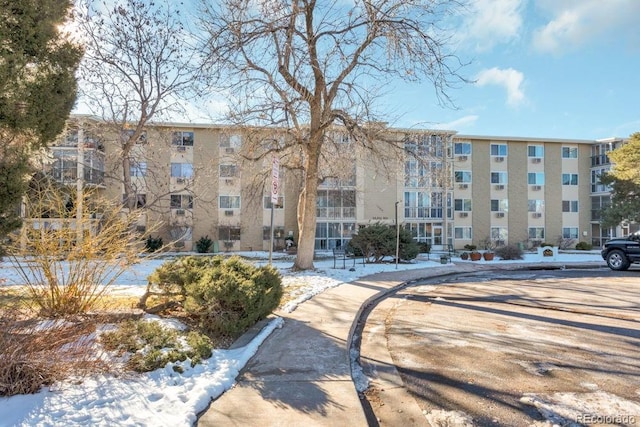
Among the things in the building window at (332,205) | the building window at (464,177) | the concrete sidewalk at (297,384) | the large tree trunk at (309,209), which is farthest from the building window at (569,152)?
the concrete sidewalk at (297,384)

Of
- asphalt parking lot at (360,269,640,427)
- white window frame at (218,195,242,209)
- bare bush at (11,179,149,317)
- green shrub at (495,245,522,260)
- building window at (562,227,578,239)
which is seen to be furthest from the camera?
building window at (562,227,578,239)

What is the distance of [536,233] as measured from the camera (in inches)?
1366

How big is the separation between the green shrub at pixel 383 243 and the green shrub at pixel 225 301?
41.6 ft

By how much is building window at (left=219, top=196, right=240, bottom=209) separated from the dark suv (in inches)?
954

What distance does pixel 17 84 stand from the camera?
4004 mm

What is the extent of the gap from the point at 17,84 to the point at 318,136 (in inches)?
393

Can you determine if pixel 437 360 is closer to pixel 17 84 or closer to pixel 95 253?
pixel 95 253

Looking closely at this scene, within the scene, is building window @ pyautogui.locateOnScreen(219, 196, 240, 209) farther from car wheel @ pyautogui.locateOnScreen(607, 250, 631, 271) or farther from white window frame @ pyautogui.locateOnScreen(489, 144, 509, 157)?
car wheel @ pyautogui.locateOnScreen(607, 250, 631, 271)

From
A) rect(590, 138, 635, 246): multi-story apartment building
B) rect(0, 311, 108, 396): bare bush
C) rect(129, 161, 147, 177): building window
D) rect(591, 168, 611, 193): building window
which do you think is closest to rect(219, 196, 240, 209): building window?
rect(129, 161, 147, 177): building window

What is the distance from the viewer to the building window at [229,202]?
30969 millimetres

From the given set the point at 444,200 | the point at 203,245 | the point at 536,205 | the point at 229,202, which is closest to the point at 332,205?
the point at 229,202

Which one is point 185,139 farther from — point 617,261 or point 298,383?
point 298,383
